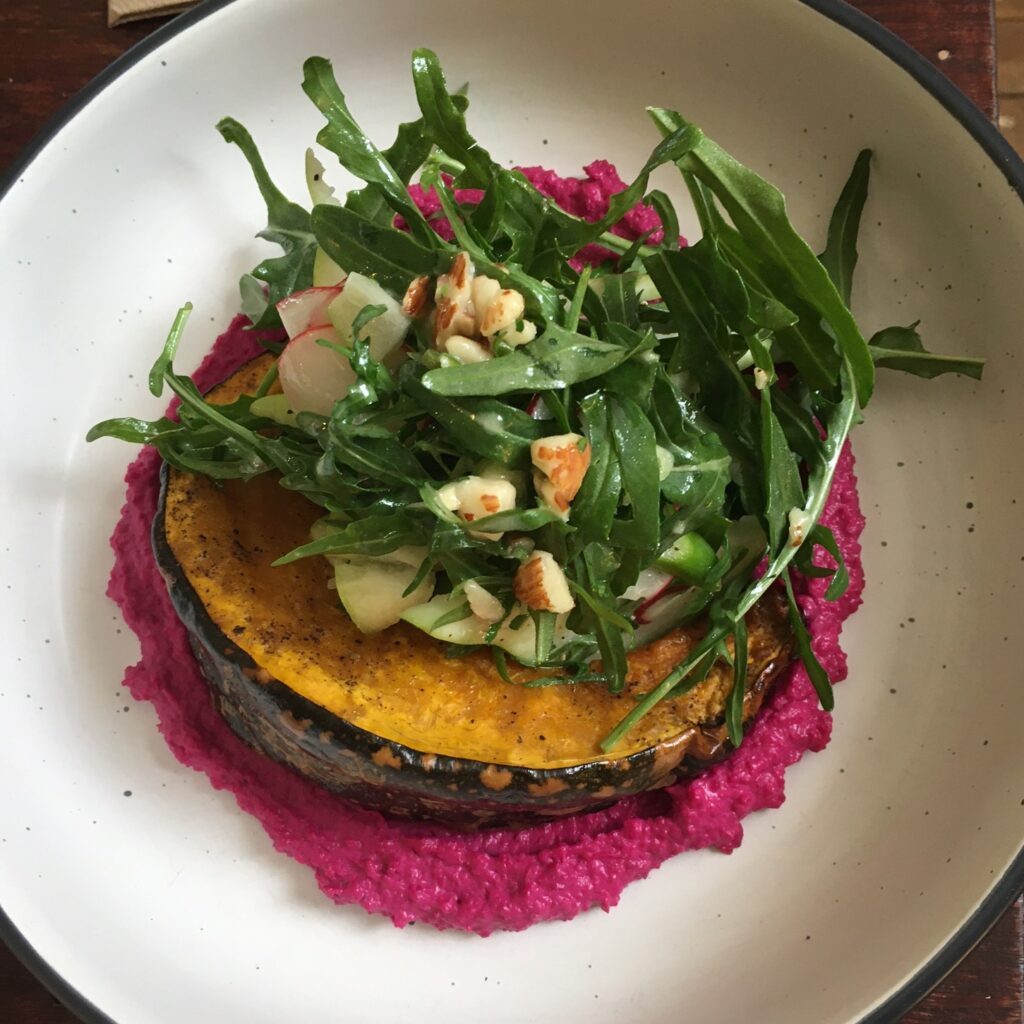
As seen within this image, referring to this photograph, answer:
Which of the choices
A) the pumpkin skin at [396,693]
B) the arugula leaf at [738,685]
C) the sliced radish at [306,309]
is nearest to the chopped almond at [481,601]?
the pumpkin skin at [396,693]

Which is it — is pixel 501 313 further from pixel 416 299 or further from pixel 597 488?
pixel 597 488

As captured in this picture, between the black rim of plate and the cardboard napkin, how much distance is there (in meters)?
0.20

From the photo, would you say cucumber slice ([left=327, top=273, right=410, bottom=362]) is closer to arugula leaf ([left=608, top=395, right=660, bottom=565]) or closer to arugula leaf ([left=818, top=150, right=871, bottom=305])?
arugula leaf ([left=608, top=395, right=660, bottom=565])

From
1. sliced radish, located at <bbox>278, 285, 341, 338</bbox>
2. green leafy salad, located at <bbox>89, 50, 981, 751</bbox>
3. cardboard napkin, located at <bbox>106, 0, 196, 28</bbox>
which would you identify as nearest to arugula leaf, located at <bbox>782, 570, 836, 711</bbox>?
green leafy salad, located at <bbox>89, 50, 981, 751</bbox>

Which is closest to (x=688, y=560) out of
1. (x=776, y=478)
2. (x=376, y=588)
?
(x=776, y=478)

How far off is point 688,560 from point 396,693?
18.6 inches

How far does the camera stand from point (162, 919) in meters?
1.67

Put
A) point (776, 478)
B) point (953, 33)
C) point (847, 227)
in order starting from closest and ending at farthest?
point (776, 478) < point (847, 227) < point (953, 33)

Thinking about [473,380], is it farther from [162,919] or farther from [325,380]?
[162,919]

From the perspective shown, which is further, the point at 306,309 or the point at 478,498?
the point at 306,309

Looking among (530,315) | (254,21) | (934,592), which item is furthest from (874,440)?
(254,21)

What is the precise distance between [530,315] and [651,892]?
1017 mm

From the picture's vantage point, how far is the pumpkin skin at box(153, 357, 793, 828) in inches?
53.3

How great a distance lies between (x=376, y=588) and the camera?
140 cm
